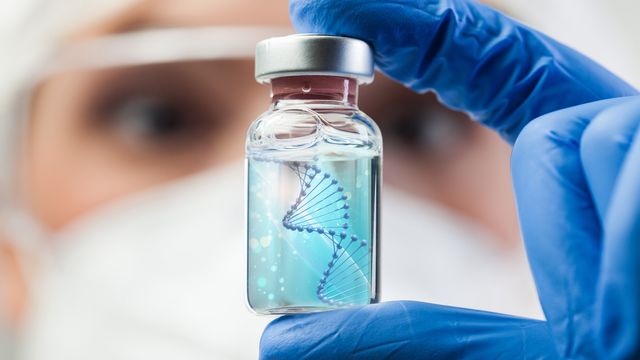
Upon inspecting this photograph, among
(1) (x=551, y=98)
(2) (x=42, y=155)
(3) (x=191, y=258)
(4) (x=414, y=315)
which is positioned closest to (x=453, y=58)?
(1) (x=551, y=98)

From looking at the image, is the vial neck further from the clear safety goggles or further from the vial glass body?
the clear safety goggles

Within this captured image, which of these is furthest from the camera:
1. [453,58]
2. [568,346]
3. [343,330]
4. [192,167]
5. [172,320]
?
[192,167]

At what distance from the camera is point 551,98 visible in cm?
118

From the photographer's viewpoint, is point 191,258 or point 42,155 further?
point 42,155

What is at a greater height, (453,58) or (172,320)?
(453,58)

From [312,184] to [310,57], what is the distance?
0.17 metres

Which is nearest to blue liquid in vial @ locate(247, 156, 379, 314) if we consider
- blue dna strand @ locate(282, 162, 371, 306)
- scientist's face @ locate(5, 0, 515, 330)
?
blue dna strand @ locate(282, 162, 371, 306)

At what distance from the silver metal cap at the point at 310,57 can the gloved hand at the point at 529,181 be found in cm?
11

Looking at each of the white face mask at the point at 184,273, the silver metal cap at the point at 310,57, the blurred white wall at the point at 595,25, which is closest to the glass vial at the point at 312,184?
the silver metal cap at the point at 310,57

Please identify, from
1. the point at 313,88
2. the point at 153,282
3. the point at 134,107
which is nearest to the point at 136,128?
the point at 134,107

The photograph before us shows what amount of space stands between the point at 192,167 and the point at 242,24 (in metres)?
0.44

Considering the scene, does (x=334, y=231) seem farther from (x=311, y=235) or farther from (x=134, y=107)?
(x=134, y=107)

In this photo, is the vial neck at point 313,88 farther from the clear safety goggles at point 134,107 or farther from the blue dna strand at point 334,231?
the clear safety goggles at point 134,107

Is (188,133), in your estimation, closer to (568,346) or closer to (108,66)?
(108,66)
